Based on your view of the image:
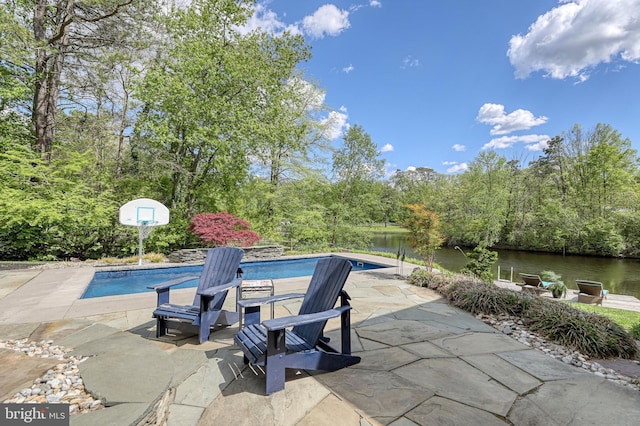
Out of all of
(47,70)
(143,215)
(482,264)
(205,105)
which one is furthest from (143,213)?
(482,264)

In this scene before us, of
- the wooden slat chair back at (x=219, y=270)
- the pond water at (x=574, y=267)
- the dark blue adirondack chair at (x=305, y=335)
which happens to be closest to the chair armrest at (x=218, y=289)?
the wooden slat chair back at (x=219, y=270)

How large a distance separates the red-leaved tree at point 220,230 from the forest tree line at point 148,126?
3.08 feet

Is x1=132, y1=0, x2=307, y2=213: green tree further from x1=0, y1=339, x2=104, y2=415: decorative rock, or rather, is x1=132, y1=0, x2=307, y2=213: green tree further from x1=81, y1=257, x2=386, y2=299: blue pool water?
x1=0, y1=339, x2=104, y2=415: decorative rock

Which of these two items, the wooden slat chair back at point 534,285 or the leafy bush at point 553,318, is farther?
the wooden slat chair back at point 534,285

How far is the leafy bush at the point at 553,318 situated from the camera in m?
2.88

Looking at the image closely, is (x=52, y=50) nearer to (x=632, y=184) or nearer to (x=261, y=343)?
(x=261, y=343)

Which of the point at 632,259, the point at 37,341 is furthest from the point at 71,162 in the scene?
the point at 632,259

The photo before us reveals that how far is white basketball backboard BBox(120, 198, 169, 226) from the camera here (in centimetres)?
822

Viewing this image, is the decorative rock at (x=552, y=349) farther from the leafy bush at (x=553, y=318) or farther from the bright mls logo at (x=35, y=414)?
the bright mls logo at (x=35, y=414)

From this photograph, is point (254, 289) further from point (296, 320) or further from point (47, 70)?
point (47, 70)

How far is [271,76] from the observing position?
10945mm

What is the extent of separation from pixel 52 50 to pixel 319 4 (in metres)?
7.76

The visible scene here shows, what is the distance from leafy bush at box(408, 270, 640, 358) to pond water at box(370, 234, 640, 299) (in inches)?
272

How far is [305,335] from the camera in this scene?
2.35 m
